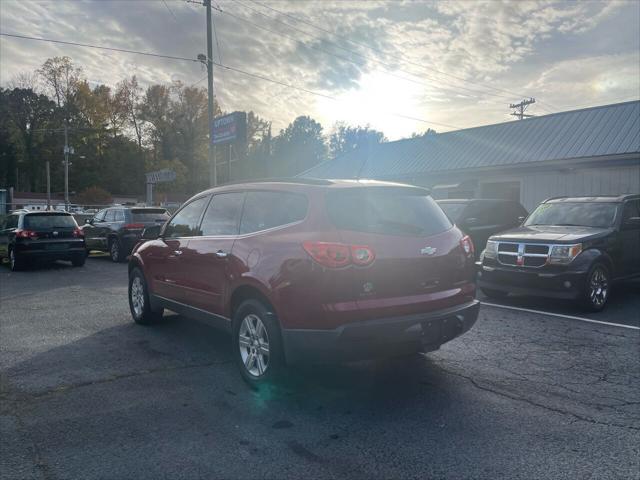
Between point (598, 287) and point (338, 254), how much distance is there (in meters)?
5.62

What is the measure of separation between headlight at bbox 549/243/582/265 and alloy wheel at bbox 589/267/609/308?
42 cm

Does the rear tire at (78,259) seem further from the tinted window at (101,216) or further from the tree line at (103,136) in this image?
the tree line at (103,136)

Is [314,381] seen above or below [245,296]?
below

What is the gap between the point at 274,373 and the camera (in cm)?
400

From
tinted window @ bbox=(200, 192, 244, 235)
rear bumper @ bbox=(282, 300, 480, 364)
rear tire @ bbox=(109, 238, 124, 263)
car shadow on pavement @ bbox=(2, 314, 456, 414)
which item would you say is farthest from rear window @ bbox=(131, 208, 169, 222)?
rear bumper @ bbox=(282, 300, 480, 364)

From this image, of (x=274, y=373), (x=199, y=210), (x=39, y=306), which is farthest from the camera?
(x=39, y=306)

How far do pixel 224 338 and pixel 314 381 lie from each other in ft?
6.34

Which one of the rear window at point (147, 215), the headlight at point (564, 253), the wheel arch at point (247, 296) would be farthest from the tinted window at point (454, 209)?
the rear window at point (147, 215)

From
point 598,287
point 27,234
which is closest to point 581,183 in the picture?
point 598,287

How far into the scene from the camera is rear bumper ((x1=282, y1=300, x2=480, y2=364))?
11.9 ft

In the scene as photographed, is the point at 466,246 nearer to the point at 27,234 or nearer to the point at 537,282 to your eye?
the point at 537,282

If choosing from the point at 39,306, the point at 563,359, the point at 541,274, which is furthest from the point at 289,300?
the point at 39,306

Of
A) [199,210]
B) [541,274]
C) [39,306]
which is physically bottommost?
[39,306]

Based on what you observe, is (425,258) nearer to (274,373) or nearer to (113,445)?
(274,373)
